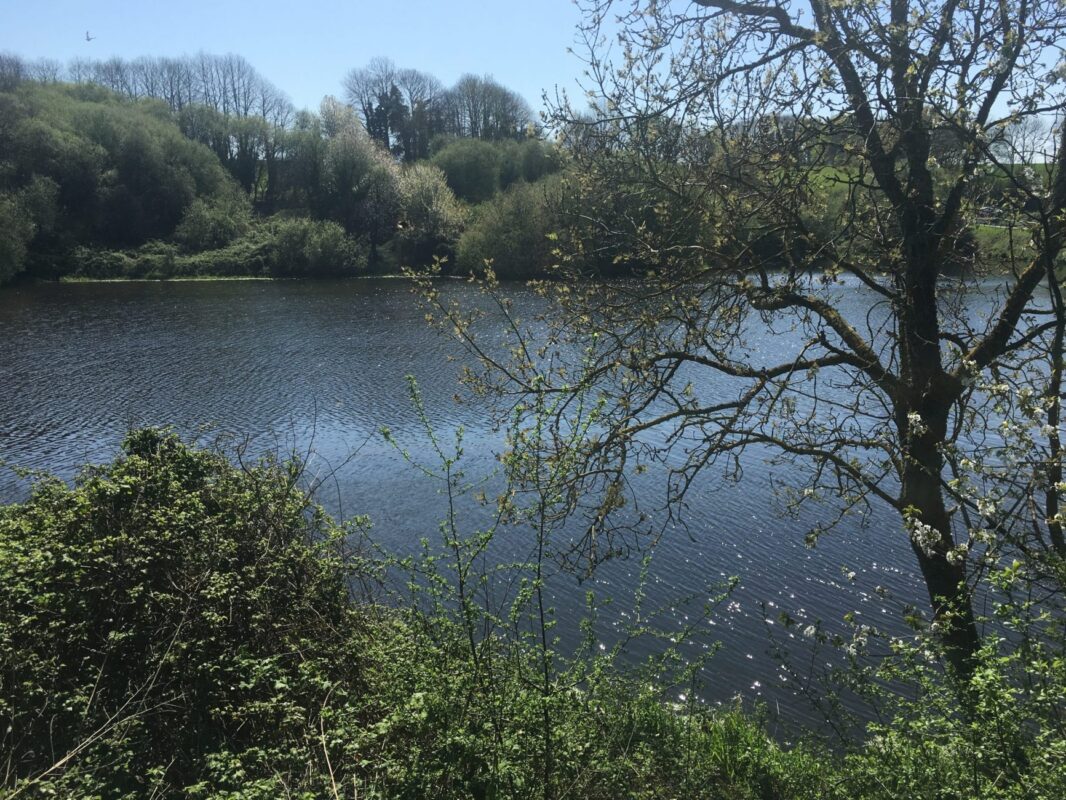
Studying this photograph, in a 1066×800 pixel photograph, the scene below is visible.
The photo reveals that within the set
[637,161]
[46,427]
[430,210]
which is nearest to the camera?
[637,161]

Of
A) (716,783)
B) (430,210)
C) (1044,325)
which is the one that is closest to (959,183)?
(1044,325)

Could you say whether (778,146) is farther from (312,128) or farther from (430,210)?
(312,128)

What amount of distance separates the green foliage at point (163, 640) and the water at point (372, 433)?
1.76 meters

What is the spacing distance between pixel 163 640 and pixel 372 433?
37.9 ft

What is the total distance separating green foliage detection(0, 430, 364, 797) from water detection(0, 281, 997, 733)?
1.76 metres

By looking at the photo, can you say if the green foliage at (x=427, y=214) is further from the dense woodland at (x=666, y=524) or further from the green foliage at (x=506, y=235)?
the dense woodland at (x=666, y=524)

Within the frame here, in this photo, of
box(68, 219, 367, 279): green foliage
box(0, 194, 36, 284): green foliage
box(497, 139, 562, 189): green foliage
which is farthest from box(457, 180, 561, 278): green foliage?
box(0, 194, 36, 284): green foliage

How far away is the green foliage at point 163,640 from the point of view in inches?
176

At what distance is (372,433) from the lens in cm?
1678

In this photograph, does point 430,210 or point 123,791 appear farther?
point 430,210

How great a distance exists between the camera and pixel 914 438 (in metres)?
5.84

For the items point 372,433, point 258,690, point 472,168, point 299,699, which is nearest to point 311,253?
point 472,168

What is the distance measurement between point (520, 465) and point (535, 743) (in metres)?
1.77

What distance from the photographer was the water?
9508 mm
